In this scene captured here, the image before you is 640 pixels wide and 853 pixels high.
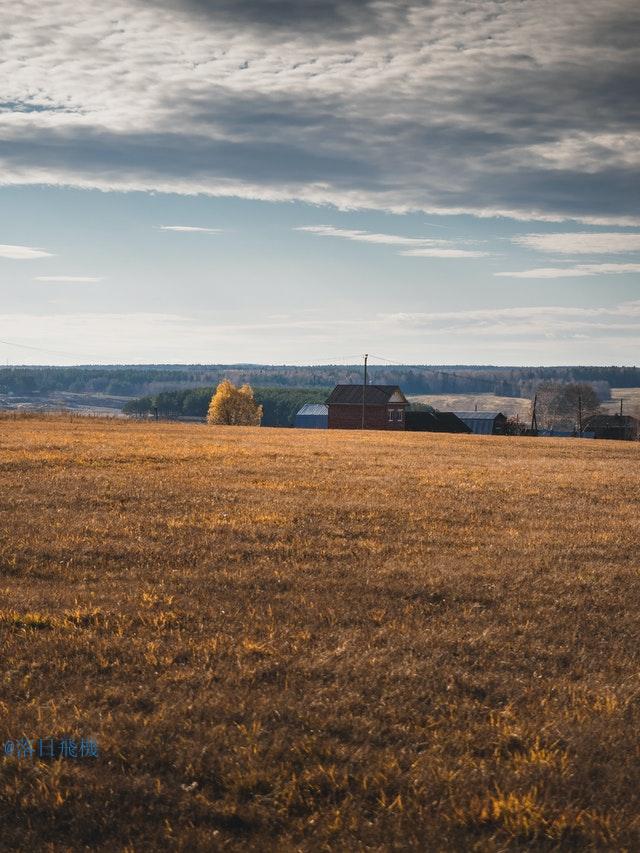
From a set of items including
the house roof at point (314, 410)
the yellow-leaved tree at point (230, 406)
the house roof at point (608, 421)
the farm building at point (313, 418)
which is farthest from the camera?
the house roof at point (314, 410)

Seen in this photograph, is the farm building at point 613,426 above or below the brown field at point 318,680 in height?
above

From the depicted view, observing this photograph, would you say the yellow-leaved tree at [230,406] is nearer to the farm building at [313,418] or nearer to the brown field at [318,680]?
the farm building at [313,418]

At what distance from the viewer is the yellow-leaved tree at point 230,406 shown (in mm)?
123250

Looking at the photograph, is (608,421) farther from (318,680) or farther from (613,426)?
(318,680)

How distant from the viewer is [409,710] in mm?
7668

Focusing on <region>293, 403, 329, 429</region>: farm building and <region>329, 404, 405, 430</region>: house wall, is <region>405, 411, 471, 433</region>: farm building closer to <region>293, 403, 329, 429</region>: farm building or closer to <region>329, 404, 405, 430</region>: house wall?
<region>329, 404, 405, 430</region>: house wall

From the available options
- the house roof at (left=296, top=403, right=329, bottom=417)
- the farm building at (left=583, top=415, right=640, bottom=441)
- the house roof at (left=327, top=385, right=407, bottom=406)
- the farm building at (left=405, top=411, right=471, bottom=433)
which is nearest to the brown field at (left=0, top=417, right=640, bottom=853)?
the house roof at (left=327, top=385, right=407, bottom=406)

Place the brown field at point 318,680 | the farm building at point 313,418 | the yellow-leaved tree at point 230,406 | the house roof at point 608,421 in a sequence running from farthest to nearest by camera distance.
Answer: the farm building at point 313,418, the yellow-leaved tree at point 230,406, the house roof at point 608,421, the brown field at point 318,680

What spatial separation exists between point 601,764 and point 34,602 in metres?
7.59

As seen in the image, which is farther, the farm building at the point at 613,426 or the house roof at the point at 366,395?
the farm building at the point at 613,426

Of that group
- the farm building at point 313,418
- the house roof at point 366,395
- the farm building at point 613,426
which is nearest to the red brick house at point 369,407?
the house roof at point 366,395

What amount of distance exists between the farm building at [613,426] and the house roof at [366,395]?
30.7 m

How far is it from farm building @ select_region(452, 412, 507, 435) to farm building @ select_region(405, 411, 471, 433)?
5634 millimetres

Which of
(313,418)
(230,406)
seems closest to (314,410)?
(313,418)
